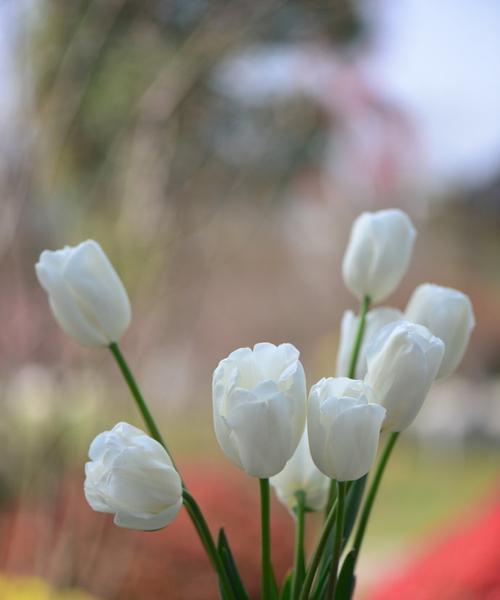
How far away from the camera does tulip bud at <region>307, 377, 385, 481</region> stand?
1.11ft

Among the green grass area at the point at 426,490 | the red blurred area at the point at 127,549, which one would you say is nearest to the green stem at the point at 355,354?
the red blurred area at the point at 127,549

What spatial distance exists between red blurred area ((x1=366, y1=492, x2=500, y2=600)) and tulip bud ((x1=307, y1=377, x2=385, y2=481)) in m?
0.76

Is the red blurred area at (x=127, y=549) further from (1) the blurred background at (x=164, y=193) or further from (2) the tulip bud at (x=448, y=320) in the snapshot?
(2) the tulip bud at (x=448, y=320)

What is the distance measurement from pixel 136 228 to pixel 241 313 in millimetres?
4373

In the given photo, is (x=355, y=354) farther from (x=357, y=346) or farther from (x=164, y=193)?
(x=164, y=193)

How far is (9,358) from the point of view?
1.74 meters

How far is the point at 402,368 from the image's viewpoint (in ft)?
1.16

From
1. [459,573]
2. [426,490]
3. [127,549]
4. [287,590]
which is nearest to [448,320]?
[287,590]

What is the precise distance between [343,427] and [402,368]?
0.04 m

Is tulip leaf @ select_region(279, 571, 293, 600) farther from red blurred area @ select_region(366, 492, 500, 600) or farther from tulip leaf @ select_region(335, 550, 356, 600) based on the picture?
red blurred area @ select_region(366, 492, 500, 600)

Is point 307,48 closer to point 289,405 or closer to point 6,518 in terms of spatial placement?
point 6,518

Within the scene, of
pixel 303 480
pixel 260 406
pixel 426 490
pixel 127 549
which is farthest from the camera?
pixel 426 490

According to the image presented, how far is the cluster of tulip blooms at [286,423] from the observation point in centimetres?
34

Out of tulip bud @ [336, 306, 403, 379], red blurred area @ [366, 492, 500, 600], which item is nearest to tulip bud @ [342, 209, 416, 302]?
tulip bud @ [336, 306, 403, 379]
